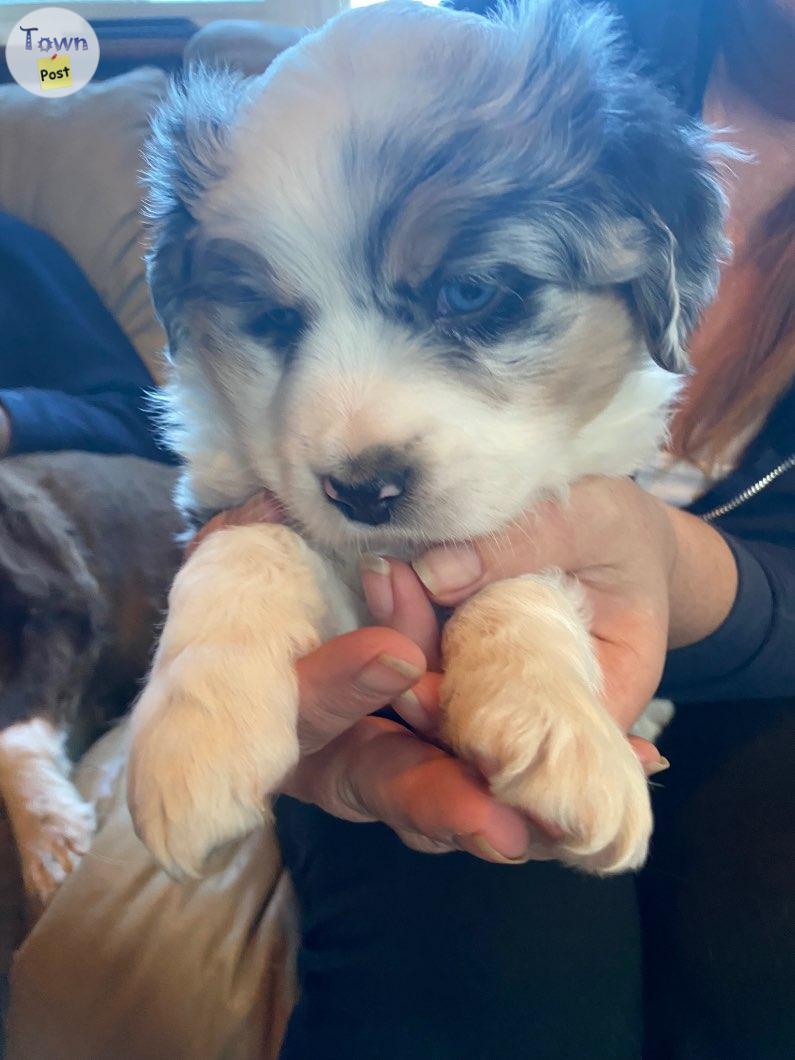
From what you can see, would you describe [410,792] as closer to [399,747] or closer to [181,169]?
[399,747]

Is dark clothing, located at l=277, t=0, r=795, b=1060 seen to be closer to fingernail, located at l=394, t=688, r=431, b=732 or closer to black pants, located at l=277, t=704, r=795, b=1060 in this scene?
black pants, located at l=277, t=704, r=795, b=1060

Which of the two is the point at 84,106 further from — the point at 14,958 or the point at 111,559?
the point at 14,958

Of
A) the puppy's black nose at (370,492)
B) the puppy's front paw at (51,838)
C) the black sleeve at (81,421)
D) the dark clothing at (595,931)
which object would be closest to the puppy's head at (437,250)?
the puppy's black nose at (370,492)

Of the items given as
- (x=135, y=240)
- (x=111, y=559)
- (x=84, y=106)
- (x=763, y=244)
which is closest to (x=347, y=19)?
(x=763, y=244)

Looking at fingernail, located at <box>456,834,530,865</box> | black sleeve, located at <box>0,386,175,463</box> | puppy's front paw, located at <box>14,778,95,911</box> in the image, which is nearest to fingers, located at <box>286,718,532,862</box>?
fingernail, located at <box>456,834,530,865</box>

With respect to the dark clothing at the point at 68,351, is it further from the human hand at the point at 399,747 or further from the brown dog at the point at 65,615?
the human hand at the point at 399,747
